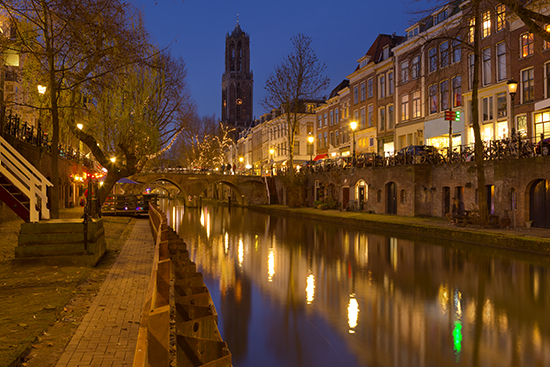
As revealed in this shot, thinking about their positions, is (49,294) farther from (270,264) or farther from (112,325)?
(270,264)

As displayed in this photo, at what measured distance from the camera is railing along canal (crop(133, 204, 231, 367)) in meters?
3.07

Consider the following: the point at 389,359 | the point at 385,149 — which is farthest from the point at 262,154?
the point at 389,359

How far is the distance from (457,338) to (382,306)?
1.94 metres

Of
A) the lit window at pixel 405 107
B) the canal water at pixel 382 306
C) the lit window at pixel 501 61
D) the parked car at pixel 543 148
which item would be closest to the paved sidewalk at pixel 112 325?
the canal water at pixel 382 306

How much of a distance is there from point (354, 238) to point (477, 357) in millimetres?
14339

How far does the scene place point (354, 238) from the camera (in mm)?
20266

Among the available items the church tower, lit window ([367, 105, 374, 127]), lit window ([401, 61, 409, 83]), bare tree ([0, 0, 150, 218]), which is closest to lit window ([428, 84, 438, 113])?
lit window ([401, 61, 409, 83])

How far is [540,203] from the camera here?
19797mm

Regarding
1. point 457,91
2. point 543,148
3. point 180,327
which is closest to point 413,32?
point 457,91

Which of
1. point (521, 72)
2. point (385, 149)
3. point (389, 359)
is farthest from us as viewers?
point (385, 149)

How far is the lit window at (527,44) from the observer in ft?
83.1

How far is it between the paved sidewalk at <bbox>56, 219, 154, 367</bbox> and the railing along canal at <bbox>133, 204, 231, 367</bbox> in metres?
0.62

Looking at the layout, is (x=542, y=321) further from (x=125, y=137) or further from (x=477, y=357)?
(x=125, y=137)

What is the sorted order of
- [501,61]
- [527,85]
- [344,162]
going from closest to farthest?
1. [527,85]
2. [501,61]
3. [344,162]
